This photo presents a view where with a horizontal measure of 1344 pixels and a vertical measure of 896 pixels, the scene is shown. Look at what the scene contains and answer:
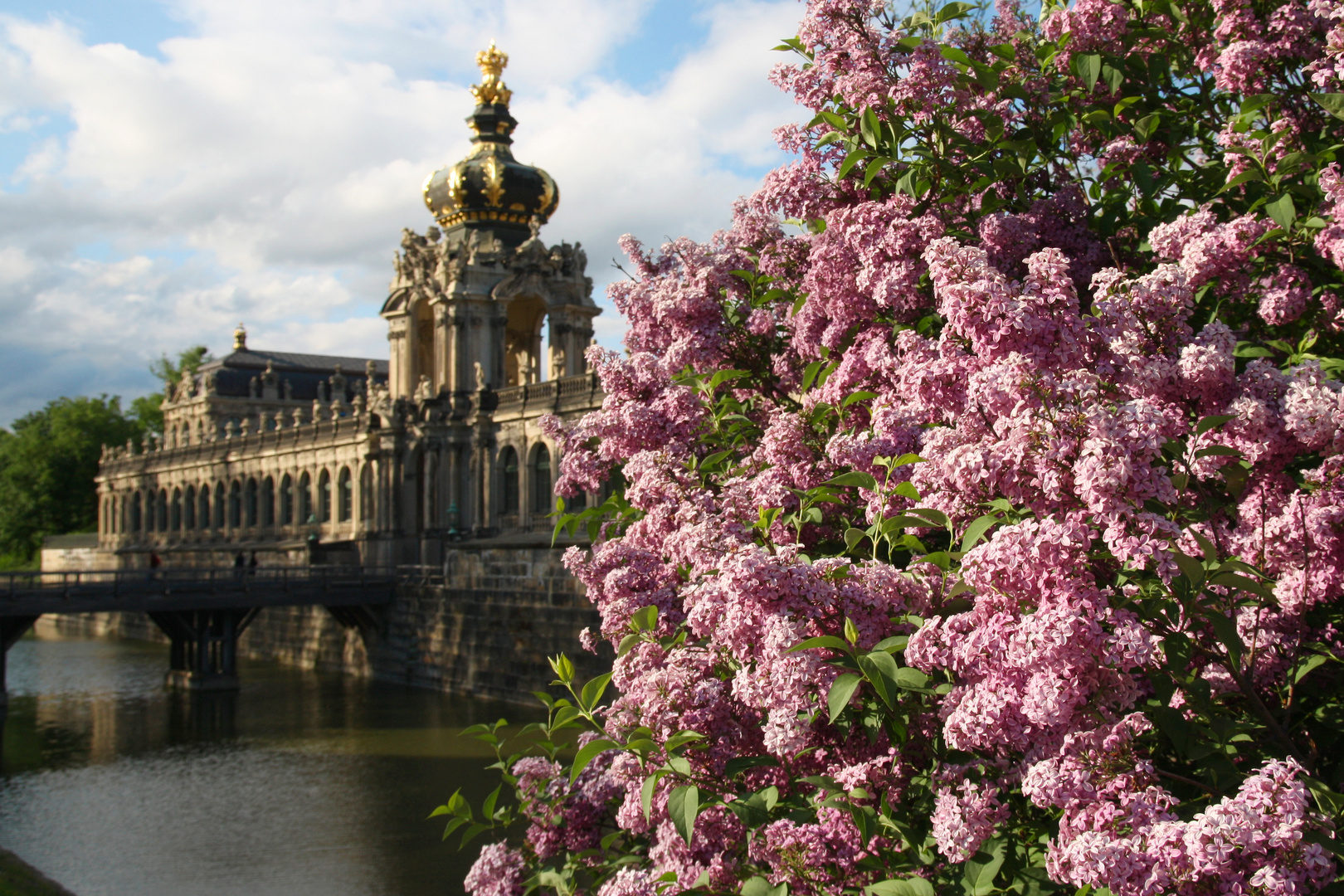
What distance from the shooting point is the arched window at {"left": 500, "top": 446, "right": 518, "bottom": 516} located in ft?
151

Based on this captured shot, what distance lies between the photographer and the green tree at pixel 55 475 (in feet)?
282

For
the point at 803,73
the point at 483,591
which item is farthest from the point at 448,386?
the point at 803,73

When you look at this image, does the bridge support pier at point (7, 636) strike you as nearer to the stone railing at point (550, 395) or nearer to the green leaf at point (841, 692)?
the stone railing at point (550, 395)

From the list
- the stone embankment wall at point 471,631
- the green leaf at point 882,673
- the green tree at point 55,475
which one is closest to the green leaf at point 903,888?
the green leaf at point 882,673

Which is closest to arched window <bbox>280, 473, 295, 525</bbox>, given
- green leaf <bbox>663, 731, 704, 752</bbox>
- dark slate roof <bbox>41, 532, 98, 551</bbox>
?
dark slate roof <bbox>41, 532, 98, 551</bbox>

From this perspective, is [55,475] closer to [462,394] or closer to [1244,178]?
[462,394]

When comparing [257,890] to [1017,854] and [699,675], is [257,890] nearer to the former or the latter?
[699,675]

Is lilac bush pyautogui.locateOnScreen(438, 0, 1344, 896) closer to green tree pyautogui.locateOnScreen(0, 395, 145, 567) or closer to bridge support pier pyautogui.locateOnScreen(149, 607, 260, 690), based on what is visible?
bridge support pier pyautogui.locateOnScreen(149, 607, 260, 690)

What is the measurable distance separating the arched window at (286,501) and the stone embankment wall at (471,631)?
15891 millimetres

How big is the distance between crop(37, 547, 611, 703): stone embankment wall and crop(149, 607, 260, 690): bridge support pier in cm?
466

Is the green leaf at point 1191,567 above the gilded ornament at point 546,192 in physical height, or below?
below

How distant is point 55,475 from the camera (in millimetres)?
88250

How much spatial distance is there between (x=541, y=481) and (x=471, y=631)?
10.7 m

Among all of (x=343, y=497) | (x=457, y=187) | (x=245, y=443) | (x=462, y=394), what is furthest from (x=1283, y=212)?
(x=245, y=443)
